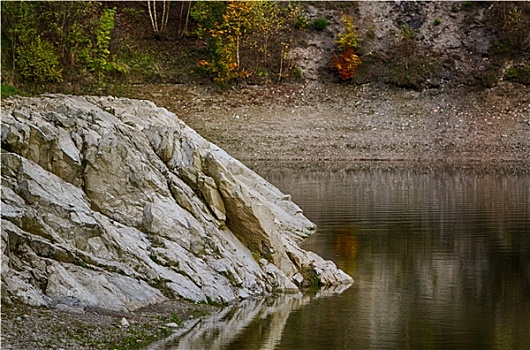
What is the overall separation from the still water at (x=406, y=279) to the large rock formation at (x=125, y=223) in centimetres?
116

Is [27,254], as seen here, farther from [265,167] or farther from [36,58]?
[36,58]

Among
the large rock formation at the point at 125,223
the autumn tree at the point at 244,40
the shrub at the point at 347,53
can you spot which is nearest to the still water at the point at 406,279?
the large rock formation at the point at 125,223

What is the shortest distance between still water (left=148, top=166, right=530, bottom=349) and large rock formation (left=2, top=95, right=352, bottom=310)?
1157 mm

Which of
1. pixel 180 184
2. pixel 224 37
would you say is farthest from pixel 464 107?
pixel 180 184

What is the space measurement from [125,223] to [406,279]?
6708 mm

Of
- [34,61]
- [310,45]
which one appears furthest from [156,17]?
[34,61]

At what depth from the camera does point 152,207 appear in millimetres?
21641

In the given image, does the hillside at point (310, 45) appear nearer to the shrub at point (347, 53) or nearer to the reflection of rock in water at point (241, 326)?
the shrub at point (347, 53)

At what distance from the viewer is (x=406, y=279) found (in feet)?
79.0

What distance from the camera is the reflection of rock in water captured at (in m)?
17.4

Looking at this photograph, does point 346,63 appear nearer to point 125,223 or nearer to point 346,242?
point 346,242

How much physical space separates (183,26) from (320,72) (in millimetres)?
10749

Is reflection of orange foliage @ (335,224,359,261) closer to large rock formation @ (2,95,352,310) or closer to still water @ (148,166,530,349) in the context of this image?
still water @ (148,166,530,349)

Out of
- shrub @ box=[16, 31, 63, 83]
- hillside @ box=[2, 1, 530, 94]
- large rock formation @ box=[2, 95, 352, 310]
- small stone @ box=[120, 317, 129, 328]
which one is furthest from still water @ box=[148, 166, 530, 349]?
hillside @ box=[2, 1, 530, 94]
